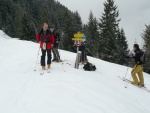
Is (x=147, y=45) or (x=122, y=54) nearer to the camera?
(x=147, y=45)

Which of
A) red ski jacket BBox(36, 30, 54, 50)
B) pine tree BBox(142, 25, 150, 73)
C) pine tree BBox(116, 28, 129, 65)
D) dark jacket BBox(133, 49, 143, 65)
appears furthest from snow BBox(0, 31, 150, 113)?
pine tree BBox(116, 28, 129, 65)

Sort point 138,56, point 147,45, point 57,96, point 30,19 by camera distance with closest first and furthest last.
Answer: point 57,96 < point 138,56 < point 147,45 < point 30,19

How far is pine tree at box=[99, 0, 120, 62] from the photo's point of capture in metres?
45.9

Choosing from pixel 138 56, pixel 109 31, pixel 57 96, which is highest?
pixel 109 31

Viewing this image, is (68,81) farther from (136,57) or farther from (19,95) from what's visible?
(136,57)

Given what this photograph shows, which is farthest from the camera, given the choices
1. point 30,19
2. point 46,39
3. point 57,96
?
point 30,19

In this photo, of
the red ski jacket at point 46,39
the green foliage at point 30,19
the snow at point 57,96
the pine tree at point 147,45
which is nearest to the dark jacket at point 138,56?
the snow at point 57,96

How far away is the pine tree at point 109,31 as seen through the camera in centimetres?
4591

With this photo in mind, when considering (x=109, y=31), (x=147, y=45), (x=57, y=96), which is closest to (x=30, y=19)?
(x=109, y=31)

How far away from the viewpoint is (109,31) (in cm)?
4731

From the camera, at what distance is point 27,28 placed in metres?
51.8

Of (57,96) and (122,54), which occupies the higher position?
(57,96)

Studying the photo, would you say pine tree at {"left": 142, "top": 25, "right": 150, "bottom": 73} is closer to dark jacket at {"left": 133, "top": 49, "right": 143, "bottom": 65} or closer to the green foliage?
the green foliage

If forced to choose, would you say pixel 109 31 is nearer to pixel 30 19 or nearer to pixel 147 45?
pixel 147 45
